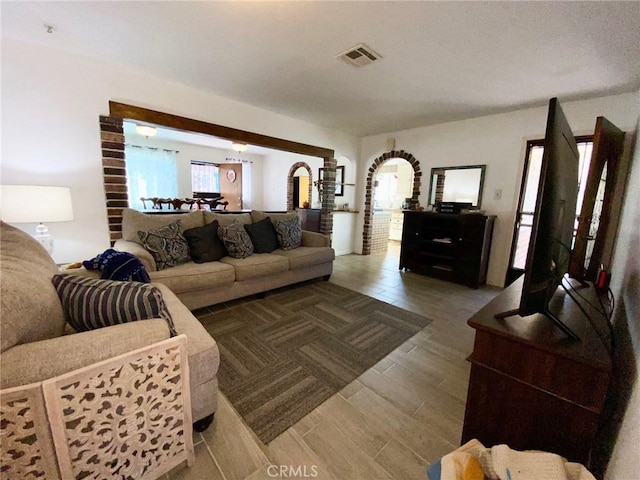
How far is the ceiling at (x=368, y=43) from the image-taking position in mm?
1589

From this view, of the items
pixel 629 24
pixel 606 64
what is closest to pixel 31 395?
pixel 629 24

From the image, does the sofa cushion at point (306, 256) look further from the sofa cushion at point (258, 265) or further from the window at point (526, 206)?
the window at point (526, 206)

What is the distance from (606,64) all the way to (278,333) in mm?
3418

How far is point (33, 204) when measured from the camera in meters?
1.78

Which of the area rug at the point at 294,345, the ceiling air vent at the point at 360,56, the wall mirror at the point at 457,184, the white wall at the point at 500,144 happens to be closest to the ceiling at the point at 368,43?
the ceiling air vent at the point at 360,56

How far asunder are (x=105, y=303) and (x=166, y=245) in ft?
5.05

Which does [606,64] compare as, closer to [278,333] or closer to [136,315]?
[278,333]

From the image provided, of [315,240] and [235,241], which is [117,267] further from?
[315,240]

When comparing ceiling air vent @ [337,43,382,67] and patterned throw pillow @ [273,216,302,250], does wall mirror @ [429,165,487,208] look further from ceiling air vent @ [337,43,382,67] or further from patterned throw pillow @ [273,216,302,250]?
ceiling air vent @ [337,43,382,67]

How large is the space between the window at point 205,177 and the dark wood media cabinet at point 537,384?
24.4 feet

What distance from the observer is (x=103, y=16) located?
5.73ft
